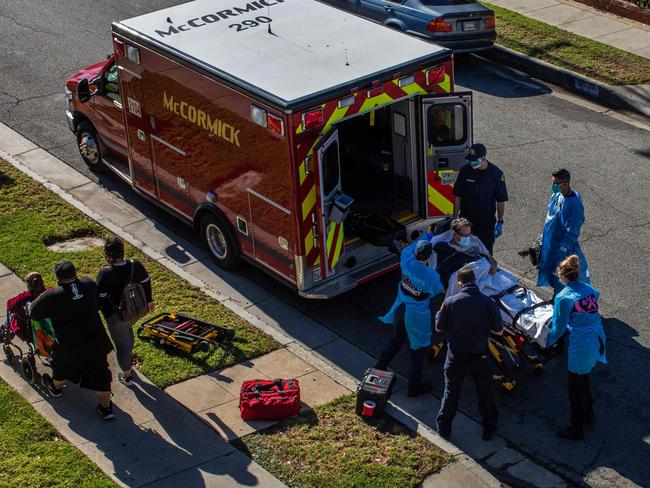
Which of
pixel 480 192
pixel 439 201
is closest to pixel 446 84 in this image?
pixel 480 192

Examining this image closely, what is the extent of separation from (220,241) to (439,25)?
7.06m

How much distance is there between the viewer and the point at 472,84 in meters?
17.9

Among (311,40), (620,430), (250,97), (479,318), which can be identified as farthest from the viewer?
(311,40)

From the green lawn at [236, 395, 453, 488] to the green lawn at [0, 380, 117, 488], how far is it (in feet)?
4.72

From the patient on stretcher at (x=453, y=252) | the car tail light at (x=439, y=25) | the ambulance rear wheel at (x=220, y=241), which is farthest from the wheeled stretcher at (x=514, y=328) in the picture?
the car tail light at (x=439, y=25)

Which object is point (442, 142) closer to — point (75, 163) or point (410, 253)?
point (410, 253)

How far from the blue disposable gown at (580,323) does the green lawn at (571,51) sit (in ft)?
28.7

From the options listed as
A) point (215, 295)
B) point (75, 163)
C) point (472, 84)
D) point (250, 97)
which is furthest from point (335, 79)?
point (472, 84)

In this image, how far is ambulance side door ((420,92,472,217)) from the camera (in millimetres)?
11891

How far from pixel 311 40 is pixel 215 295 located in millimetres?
3112

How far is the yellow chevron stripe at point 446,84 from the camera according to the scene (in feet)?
38.9

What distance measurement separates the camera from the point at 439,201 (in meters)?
12.5

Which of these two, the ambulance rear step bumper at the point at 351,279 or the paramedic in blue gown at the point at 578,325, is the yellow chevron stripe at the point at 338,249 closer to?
the ambulance rear step bumper at the point at 351,279

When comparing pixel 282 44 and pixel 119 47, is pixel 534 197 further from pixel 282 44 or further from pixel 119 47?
pixel 119 47
